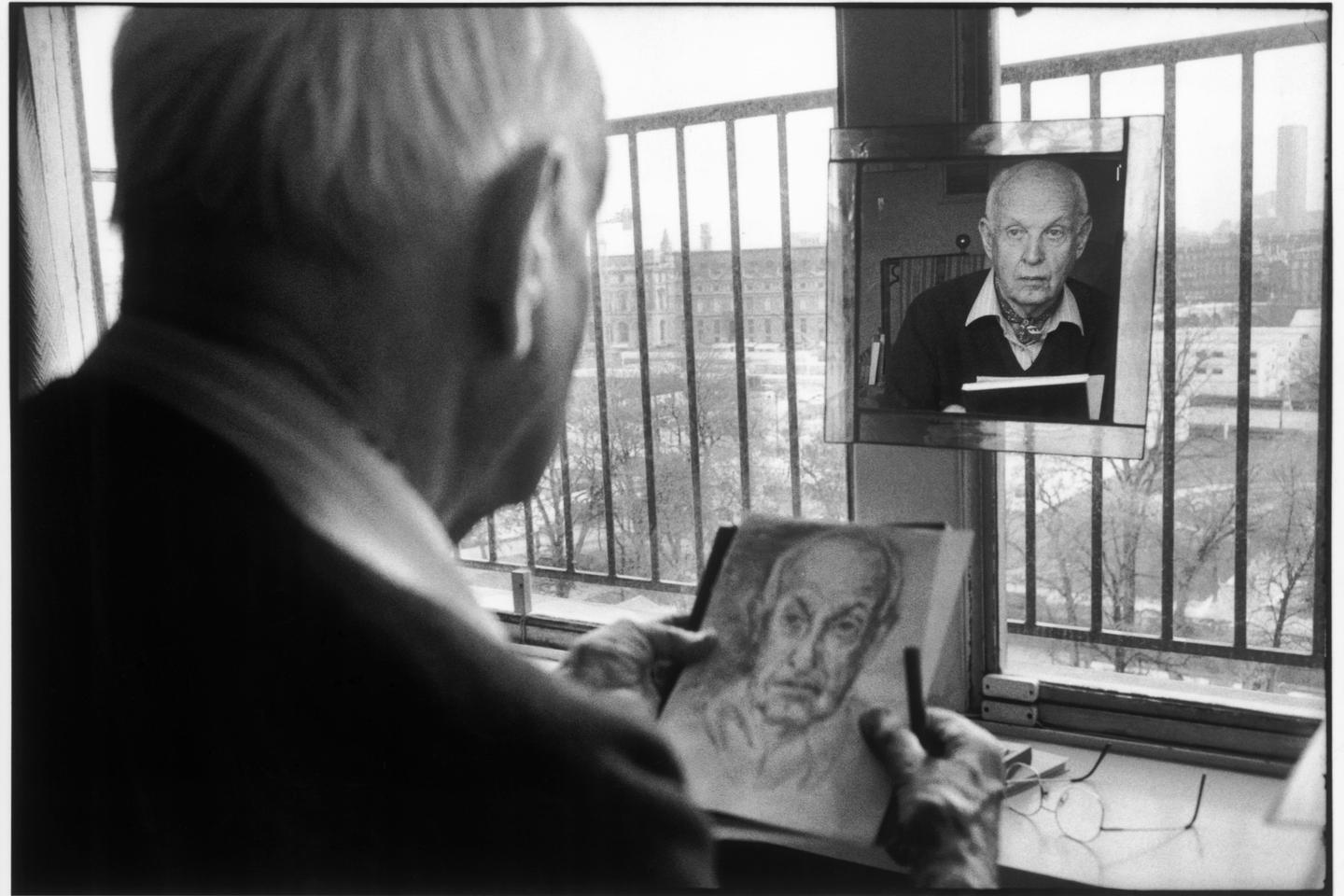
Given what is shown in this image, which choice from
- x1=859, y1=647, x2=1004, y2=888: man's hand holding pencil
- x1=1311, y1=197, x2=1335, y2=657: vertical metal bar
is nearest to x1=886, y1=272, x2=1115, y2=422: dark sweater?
x1=1311, y1=197, x2=1335, y2=657: vertical metal bar

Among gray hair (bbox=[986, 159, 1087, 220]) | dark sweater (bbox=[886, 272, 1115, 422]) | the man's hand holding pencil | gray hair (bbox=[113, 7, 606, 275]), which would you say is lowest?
the man's hand holding pencil

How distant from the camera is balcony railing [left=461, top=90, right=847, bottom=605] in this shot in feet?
4.67

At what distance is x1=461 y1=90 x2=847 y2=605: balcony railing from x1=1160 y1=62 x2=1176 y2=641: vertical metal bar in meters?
0.37

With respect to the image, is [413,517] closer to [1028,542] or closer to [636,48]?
[636,48]

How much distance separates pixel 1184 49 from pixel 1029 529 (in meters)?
0.56

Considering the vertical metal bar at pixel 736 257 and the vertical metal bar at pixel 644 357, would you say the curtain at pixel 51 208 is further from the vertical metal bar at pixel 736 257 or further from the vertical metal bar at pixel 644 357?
the vertical metal bar at pixel 736 257

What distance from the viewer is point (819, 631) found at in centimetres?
130

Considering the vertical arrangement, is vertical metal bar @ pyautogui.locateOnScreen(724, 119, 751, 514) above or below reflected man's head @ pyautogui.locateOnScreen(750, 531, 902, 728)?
above

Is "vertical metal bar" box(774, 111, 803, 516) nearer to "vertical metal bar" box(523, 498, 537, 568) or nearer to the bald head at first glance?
the bald head

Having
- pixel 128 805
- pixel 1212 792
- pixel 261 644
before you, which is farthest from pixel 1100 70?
pixel 128 805

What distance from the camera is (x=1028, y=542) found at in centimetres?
143

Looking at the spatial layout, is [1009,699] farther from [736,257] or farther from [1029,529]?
[736,257]

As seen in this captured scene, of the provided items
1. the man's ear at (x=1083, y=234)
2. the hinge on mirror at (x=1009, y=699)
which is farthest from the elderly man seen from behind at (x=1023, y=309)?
the hinge on mirror at (x=1009, y=699)

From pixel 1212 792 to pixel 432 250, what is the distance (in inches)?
42.2
